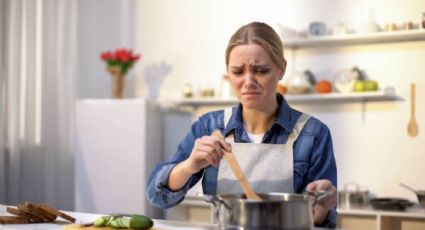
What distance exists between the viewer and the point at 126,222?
5.11 ft

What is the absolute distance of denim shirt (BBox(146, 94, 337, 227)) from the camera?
1.85 m

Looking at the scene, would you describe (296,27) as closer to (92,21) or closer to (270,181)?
(92,21)

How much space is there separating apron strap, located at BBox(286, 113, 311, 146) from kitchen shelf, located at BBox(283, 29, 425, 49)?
2343 mm

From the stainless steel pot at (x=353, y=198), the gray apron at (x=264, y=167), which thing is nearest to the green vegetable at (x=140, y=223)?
the gray apron at (x=264, y=167)

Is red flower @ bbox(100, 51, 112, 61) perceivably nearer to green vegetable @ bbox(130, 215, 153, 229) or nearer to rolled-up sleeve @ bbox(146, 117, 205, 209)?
rolled-up sleeve @ bbox(146, 117, 205, 209)

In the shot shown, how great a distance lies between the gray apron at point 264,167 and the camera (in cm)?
188

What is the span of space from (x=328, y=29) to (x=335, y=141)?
842 millimetres

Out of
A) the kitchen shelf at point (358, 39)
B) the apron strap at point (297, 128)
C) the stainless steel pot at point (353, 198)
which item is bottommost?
the stainless steel pot at point (353, 198)

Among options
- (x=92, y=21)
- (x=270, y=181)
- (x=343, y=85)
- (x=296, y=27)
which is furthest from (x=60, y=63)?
(x=270, y=181)

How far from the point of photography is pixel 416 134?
4156 millimetres

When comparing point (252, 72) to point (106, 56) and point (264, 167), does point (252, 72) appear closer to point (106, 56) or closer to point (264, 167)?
point (264, 167)

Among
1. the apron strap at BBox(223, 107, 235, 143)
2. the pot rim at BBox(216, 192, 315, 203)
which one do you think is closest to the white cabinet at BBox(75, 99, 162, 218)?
the apron strap at BBox(223, 107, 235, 143)

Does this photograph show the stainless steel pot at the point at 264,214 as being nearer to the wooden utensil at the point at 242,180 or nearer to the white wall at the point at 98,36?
the wooden utensil at the point at 242,180

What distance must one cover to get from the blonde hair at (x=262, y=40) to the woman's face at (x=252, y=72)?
1 cm
